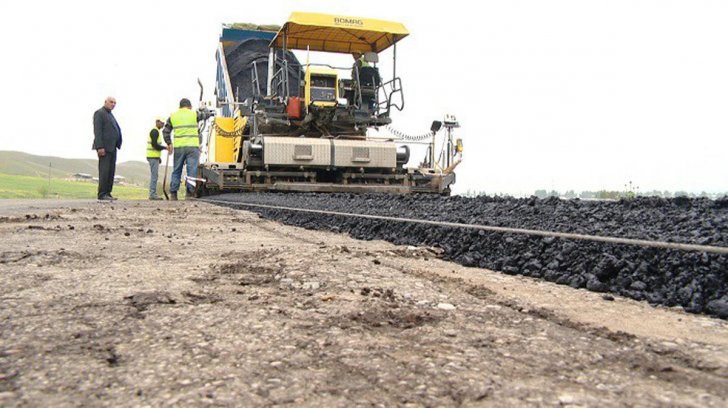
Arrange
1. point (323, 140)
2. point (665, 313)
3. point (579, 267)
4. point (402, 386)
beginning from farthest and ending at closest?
point (323, 140), point (579, 267), point (665, 313), point (402, 386)

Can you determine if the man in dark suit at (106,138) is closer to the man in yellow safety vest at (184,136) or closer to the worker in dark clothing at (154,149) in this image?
the man in yellow safety vest at (184,136)

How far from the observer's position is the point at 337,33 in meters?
11.3

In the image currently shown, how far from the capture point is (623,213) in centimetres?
424

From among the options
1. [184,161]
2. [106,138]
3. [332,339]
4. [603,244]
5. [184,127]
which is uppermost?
[184,127]

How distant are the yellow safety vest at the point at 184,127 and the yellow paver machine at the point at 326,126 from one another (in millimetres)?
638

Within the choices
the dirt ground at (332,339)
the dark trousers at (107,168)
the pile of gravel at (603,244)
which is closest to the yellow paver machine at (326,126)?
the dark trousers at (107,168)

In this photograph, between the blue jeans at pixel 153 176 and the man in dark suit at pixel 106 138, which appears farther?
the blue jeans at pixel 153 176

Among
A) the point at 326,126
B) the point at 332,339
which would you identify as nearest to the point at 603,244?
the point at 332,339

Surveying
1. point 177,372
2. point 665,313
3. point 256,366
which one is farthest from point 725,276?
point 177,372

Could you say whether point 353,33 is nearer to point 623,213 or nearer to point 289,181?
point 289,181

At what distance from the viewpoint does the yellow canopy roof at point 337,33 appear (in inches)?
417

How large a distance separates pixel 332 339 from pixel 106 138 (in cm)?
1013

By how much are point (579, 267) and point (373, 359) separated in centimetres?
163

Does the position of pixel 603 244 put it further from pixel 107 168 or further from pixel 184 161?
pixel 184 161
